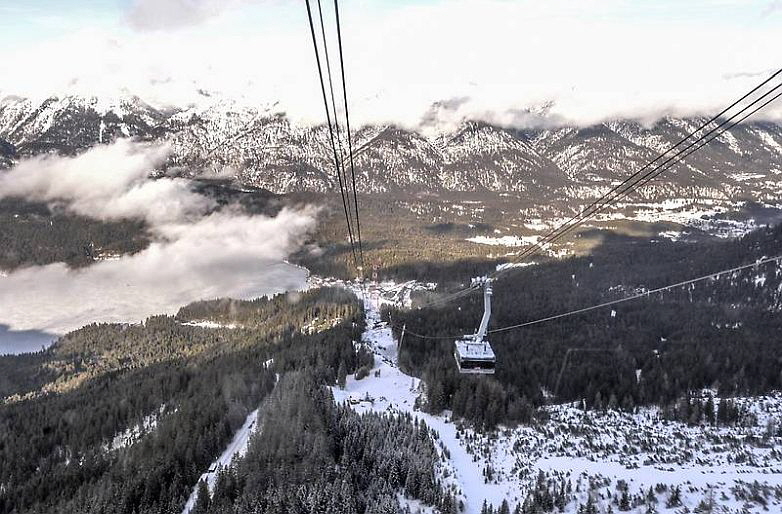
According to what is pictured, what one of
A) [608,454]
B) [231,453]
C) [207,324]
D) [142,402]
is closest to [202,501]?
[231,453]

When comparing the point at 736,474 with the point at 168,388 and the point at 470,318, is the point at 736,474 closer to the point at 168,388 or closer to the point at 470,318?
the point at 470,318

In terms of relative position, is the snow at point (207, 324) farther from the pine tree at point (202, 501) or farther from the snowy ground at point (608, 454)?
the pine tree at point (202, 501)

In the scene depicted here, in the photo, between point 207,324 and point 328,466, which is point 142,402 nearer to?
point 328,466

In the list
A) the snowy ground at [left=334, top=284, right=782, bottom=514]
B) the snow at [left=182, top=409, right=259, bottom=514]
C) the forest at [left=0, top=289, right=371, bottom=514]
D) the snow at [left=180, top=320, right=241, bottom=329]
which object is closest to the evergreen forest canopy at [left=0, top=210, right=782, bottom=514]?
the forest at [left=0, top=289, right=371, bottom=514]

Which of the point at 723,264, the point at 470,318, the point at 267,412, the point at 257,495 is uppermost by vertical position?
the point at 723,264

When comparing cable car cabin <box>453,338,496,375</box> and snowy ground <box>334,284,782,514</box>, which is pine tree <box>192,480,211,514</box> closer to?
snowy ground <box>334,284,782,514</box>

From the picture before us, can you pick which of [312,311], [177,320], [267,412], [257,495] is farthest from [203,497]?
[177,320]
